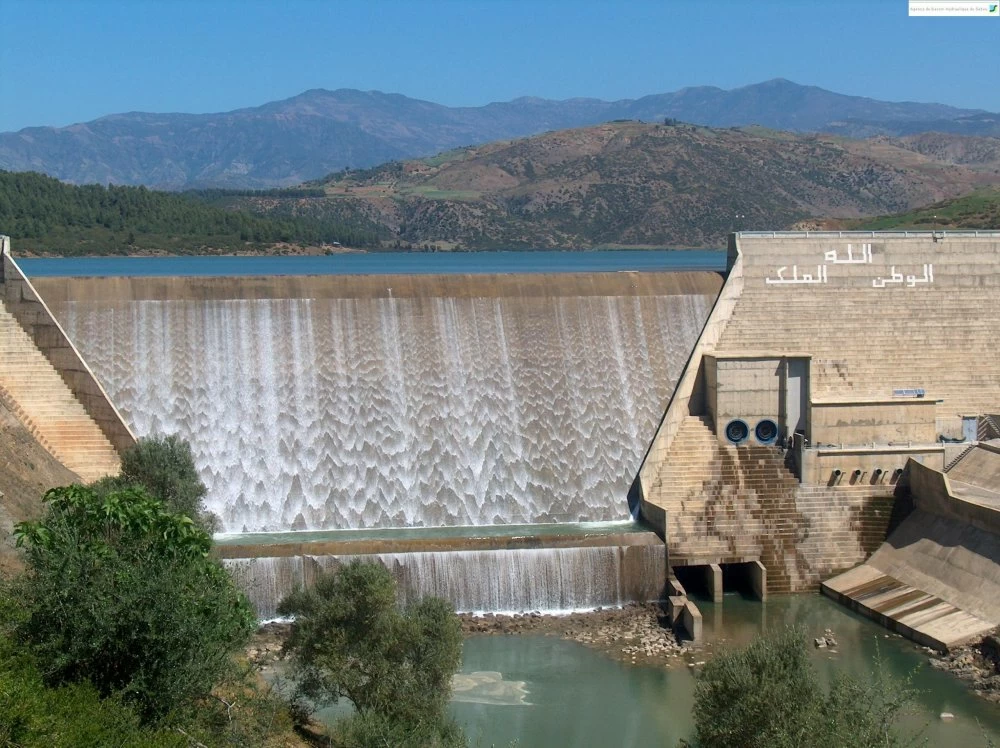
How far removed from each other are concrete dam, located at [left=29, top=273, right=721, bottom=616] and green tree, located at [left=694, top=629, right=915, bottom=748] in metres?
9.63

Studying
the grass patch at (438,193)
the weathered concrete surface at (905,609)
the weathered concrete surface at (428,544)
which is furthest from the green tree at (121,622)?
the grass patch at (438,193)

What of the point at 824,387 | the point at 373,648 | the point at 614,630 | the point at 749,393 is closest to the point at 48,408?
the point at 614,630

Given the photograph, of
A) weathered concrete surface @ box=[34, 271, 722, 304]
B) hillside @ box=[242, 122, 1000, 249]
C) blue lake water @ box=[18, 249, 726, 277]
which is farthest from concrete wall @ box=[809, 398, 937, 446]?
hillside @ box=[242, 122, 1000, 249]

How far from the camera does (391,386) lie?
3092cm

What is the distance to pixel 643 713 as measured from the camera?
72.1 feet

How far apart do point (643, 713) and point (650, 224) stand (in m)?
110

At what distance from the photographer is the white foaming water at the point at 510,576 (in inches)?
993

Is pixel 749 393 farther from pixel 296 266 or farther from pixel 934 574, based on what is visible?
pixel 296 266

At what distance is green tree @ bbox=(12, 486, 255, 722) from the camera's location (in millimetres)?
13383

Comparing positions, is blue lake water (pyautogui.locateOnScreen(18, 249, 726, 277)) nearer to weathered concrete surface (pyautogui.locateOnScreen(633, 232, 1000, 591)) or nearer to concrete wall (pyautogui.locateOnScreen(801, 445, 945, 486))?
weathered concrete surface (pyautogui.locateOnScreen(633, 232, 1000, 591))

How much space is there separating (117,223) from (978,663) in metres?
76.0

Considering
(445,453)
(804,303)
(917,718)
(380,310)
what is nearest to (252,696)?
(917,718)

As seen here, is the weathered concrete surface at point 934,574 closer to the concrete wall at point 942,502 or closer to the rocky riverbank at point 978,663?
the concrete wall at point 942,502

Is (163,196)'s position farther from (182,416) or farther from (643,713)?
(643,713)
